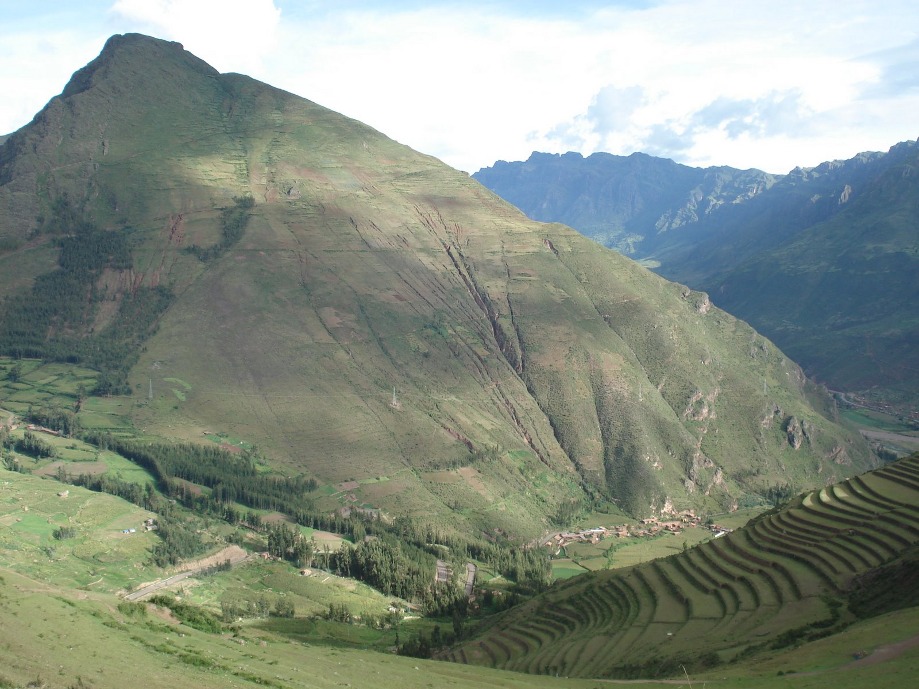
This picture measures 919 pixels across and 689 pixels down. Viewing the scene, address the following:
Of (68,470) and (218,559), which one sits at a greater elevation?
(68,470)

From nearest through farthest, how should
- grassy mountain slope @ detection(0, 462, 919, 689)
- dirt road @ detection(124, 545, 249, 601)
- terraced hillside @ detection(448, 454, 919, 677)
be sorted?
grassy mountain slope @ detection(0, 462, 919, 689) < terraced hillside @ detection(448, 454, 919, 677) < dirt road @ detection(124, 545, 249, 601)

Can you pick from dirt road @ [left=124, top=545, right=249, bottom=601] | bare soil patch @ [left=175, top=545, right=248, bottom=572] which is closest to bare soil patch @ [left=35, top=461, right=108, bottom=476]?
bare soil patch @ [left=175, top=545, right=248, bottom=572]

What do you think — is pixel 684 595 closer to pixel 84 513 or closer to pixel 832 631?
pixel 832 631

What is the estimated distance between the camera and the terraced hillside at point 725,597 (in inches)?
3772

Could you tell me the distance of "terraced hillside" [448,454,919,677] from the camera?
95.8 m

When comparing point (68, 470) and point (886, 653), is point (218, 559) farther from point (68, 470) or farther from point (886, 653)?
point (886, 653)

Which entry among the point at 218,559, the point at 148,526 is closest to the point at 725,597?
the point at 218,559

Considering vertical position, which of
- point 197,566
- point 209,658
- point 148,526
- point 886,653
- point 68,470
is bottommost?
point 197,566

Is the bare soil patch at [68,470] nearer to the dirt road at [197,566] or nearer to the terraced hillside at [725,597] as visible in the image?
the dirt road at [197,566]

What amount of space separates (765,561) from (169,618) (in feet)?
259

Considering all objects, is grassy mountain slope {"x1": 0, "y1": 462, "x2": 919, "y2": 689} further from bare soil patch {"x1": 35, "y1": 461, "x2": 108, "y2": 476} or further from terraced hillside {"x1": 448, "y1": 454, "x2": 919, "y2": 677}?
bare soil patch {"x1": 35, "y1": 461, "x2": 108, "y2": 476}

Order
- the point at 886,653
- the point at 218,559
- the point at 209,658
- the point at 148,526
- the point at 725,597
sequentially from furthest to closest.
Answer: the point at 148,526
the point at 218,559
the point at 725,597
the point at 886,653
the point at 209,658

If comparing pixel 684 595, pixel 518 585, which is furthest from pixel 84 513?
pixel 684 595

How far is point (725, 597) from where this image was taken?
109 metres
